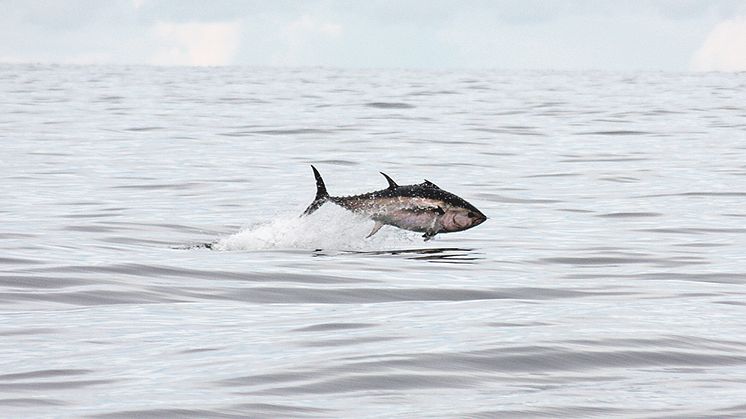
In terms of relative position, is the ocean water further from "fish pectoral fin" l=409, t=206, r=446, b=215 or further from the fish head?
"fish pectoral fin" l=409, t=206, r=446, b=215

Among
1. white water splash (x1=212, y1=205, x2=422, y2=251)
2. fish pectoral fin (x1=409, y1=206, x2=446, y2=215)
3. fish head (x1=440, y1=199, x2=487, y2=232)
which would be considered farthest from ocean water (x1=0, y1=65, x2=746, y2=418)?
fish pectoral fin (x1=409, y1=206, x2=446, y2=215)

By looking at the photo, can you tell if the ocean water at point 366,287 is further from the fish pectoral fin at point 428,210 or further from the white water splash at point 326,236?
the fish pectoral fin at point 428,210

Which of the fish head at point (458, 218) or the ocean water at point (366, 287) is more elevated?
the fish head at point (458, 218)

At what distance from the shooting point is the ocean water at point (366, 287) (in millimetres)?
8469

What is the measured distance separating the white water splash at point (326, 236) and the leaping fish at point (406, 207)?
353mm

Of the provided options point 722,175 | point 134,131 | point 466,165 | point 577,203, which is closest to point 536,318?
point 577,203

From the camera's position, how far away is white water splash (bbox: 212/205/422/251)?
633 inches

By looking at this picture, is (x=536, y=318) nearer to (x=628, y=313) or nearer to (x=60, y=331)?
(x=628, y=313)

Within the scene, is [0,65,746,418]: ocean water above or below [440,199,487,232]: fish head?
below

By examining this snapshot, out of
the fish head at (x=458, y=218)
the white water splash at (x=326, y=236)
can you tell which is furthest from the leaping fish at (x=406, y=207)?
the white water splash at (x=326, y=236)

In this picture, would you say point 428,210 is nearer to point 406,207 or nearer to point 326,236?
point 406,207

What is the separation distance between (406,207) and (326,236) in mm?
1400

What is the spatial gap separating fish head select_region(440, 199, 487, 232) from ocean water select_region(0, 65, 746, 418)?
33cm

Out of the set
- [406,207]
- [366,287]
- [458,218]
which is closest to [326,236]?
[406,207]
